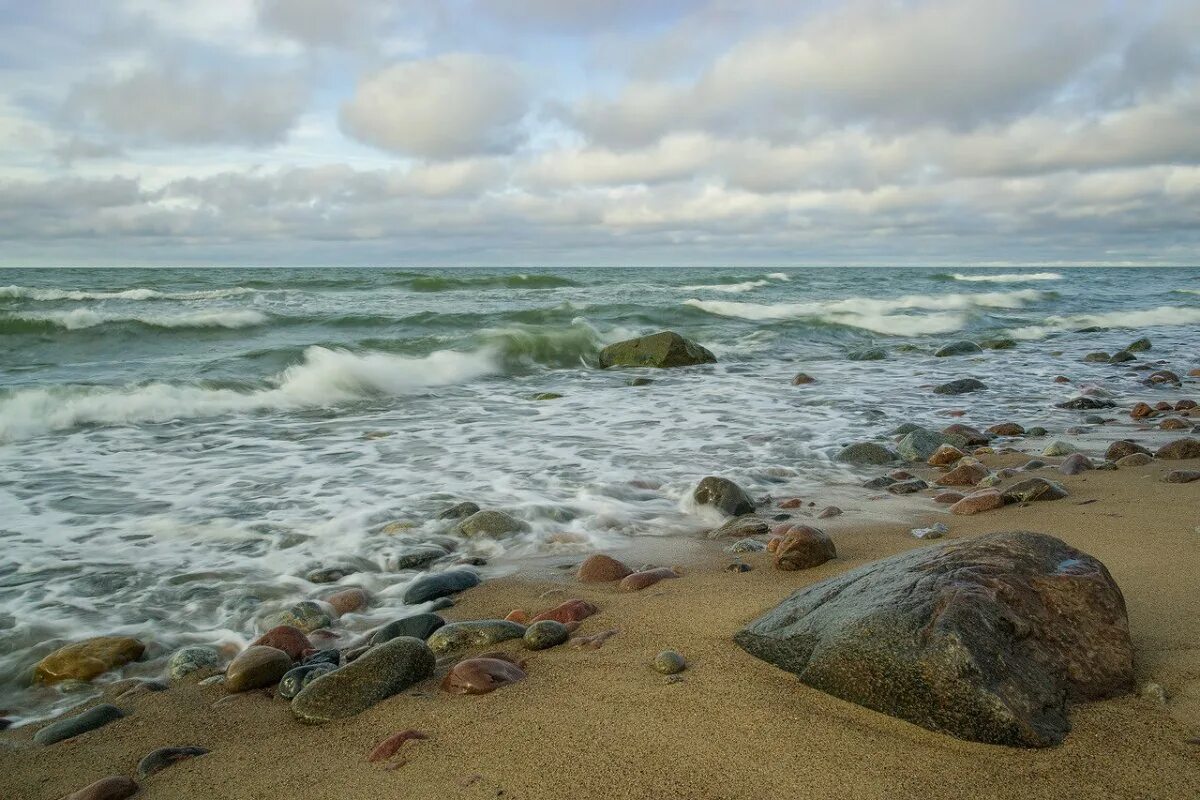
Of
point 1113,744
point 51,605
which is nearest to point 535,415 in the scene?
point 51,605

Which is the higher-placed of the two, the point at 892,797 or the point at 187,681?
the point at 892,797

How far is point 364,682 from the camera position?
Answer: 240 centimetres

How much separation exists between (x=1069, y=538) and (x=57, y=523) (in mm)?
4925

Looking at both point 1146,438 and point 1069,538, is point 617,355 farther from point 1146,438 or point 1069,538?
point 1069,538

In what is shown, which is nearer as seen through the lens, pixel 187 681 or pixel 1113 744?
pixel 1113 744

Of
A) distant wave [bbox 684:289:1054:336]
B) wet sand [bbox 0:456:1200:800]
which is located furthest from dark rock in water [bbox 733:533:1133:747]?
distant wave [bbox 684:289:1054:336]

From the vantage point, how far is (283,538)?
4.03 metres

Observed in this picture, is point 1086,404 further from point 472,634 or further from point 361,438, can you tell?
point 472,634

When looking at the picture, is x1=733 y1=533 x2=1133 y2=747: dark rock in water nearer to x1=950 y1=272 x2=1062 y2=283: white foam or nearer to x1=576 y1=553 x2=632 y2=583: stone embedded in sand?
x1=576 y1=553 x2=632 y2=583: stone embedded in sand

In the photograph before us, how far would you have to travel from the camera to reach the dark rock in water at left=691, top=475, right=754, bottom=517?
14.5ft

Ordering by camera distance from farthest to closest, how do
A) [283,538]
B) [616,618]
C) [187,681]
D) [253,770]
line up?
[283,538]
[616,618]
[187,681]
[253,770]

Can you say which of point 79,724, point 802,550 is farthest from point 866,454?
point 79,724

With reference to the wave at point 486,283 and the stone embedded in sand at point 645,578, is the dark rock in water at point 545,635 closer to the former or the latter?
the stone embedded in sand at point 645,578

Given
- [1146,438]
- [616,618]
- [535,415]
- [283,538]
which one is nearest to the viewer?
[616,618]
